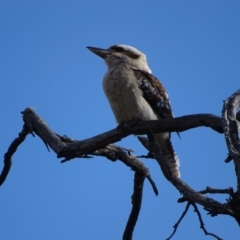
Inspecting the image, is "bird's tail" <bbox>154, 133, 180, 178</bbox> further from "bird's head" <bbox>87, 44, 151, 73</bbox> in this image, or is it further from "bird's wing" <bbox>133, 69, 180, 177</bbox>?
"bird's head" <bbox>87, 44, 151, 73</bbox>

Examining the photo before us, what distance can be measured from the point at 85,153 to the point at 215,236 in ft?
4.18

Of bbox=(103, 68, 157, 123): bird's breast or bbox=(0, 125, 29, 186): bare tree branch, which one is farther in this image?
bbox=(103, 68, 157, 123): bird's breast

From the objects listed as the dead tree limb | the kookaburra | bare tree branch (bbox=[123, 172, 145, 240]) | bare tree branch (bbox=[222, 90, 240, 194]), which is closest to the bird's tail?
the kookaburra

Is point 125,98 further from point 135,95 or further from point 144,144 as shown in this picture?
point 144,144

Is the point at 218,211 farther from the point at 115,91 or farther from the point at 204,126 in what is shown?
the point at 115,91

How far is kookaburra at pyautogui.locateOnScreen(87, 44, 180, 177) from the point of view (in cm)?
611

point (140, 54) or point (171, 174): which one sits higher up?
point (140, 54)

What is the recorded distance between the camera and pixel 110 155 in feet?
16.9

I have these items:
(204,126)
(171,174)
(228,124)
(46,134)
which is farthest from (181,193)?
(46,134)

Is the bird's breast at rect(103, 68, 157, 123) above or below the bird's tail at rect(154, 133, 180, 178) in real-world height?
above

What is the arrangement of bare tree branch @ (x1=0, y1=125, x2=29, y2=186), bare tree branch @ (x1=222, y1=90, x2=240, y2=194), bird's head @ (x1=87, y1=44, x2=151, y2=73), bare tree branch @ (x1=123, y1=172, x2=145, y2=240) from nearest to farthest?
1. bare tree branch @ (x1=222, y1=90, x2=240, y2=194)
2. bare tree branch @ (x1=123, y1=172, x2=145, y2=240)
3. bare tree branch @ (x1=0, y1=125, x2=29, y2=186)
4. bird's head @ (x1=87, y1=44, x2=151, y2=73)

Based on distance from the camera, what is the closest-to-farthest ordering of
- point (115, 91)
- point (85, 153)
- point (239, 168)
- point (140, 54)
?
1. point (239, 168)
2. point (85, 153)
3. point (115, 91)
4. point (140, 54)

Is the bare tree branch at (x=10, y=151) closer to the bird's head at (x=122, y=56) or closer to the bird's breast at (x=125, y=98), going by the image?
the bird's breast at (x=125, y=98)

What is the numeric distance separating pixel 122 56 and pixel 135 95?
0.91 meters
